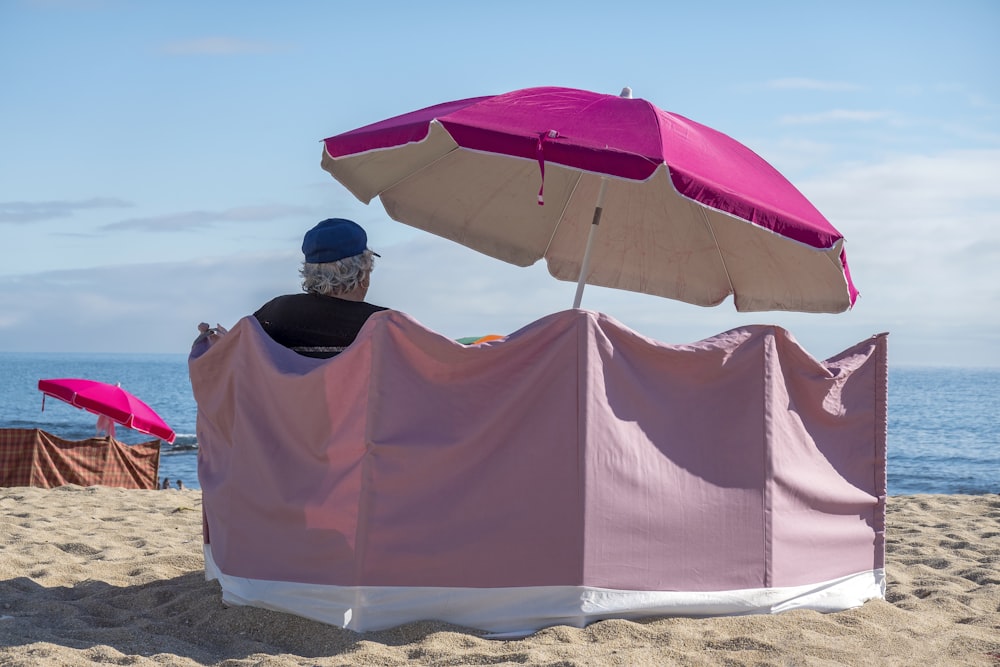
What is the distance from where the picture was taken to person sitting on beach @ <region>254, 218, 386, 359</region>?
4.67 metres

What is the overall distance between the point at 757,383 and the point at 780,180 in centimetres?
126

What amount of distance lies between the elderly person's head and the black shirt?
73mm

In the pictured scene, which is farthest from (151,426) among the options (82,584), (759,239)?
(759,239)

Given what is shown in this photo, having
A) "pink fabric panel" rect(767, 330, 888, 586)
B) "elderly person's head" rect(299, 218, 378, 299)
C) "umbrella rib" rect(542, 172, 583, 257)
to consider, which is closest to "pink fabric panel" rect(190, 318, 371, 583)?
"elderly person's head" rect(299, 218, 378, 299)

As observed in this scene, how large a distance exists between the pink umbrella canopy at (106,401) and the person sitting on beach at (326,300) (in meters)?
9.87

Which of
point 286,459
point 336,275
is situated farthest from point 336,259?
point 286,459

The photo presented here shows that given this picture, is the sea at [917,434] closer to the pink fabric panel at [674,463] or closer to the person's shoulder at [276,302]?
the person's shoulder at [276,302]

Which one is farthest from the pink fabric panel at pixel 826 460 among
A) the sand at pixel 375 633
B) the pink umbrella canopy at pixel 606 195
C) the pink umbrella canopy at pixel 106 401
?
the pink umbrella canopy at pixel 106 401

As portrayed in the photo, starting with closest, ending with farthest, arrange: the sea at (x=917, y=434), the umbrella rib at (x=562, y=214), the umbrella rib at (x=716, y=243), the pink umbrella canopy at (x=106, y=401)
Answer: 1. the umbrella rib at (x=716, y=243)
2. the umbrella rib at (x=562, y=214)
3. the pink umbrella canopy at (x=106, y=401)
4. the sea at (x=917, y=434)

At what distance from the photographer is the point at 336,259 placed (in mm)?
4738

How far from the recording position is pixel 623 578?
4387 millimetres

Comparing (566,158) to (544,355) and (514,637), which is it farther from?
(514,637)

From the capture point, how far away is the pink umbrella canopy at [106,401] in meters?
13.7

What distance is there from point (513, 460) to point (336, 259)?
131 cm
